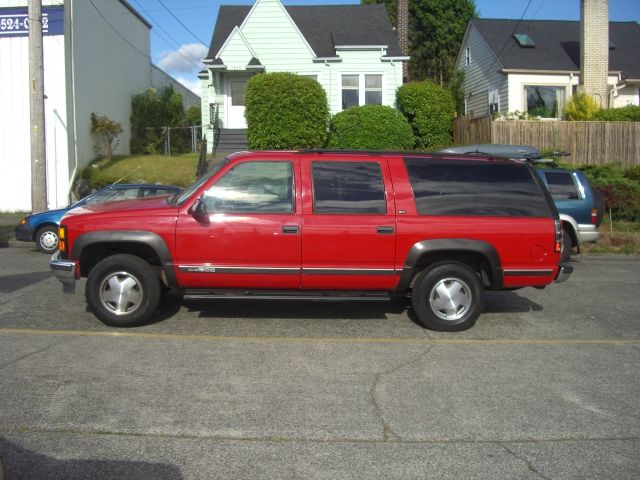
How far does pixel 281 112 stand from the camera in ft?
66.4

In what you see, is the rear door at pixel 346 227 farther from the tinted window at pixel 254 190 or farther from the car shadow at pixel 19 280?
the car shadow at pixel 19 280

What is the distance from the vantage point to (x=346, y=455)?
13.8 ft

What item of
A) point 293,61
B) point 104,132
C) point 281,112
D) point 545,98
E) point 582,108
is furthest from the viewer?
point 545,98

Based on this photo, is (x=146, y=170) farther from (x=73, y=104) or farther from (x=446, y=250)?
(x=446, y=250)

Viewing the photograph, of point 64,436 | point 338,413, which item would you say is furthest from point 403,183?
point 64,436

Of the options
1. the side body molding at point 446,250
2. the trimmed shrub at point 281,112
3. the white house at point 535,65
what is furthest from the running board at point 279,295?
the white house at point 535,65

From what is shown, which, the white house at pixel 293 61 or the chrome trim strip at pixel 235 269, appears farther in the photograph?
the white house at pixel 293 61

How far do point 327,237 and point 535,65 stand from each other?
2265 centimetres

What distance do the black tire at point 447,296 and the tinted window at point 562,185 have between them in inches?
251

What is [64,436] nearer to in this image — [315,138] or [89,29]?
[315,138]

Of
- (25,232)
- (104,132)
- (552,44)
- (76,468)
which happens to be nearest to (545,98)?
(552,44)

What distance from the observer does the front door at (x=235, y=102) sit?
2470cm

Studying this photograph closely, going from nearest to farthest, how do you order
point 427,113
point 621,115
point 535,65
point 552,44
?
point 621,115
point 427,113
point 535,65
point 552,44

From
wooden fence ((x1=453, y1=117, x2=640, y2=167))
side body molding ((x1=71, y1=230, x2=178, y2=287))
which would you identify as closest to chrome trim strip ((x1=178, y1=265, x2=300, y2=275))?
side body molding ((x1=71, y1=230, x2=178, y2=287))
